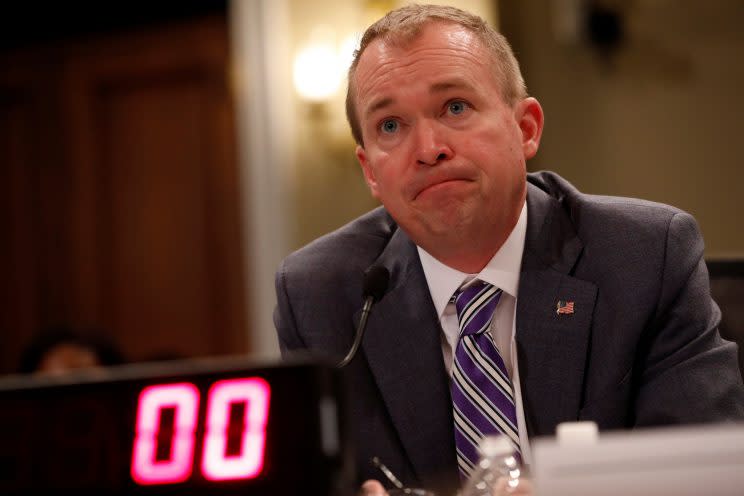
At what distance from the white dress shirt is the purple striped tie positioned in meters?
0.05

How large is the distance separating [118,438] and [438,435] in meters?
0.73

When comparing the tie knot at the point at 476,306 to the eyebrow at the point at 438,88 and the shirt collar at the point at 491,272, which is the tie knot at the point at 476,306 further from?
the eyebrow at the point at 438,88

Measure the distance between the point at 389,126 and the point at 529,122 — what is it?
0.30 metres

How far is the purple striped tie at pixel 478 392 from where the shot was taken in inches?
58.7

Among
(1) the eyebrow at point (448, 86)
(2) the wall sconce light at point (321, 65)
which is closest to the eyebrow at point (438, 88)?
(1) the eyebrow at point (448, 86)

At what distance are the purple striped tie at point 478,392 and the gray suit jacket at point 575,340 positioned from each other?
0.03m

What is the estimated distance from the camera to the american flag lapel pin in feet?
5.10

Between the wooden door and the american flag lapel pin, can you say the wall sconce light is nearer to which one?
the wooden door

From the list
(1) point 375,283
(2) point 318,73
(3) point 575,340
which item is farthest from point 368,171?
(2) point 318,73

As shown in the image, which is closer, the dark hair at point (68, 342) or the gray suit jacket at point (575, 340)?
the gray suit jacket at point (575, 340)

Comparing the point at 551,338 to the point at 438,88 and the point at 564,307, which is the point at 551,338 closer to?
the point at 564,307

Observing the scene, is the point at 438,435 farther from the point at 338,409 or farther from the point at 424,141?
the point at 338,409

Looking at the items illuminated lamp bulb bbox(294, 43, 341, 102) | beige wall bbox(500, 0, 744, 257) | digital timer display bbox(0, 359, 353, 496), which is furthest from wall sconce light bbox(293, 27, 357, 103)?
digital timer display bbox(0, 359, 353, 496)

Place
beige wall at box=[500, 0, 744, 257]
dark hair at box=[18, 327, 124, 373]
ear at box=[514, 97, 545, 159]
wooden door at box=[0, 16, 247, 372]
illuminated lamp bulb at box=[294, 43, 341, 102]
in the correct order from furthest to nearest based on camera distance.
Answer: wooden door at box=[0, 16, 247, 372] < illuminated lamp bulb at box=[294, 43, 341, 102] < beige wall at box=[500, 0, 744, 257] < dark hair at box=[18, 327, 124, 373] < ear at box=[514, 97, 545, 159]
